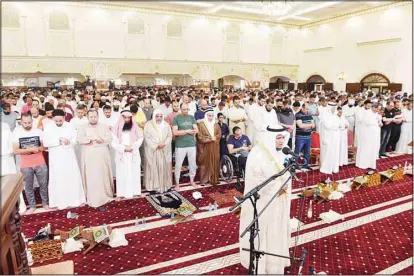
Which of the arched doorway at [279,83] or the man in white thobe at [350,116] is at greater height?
the arched doorway at [279,83]

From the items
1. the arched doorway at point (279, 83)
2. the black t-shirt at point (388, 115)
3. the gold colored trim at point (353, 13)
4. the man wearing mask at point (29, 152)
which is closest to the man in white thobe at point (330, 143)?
the black t-shirt at point (388, 115)

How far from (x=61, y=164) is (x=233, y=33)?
20.3 m

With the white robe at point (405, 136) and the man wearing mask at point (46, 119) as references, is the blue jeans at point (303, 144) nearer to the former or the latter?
the white robe at point (405, 136)

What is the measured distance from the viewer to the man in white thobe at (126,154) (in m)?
4.80

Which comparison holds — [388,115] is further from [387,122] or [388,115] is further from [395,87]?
[395,87]

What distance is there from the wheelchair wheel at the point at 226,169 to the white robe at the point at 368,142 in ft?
10.3

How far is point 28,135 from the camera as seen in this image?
431 centimetres

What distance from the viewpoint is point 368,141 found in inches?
264

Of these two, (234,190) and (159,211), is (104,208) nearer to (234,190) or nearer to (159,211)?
(159,211)

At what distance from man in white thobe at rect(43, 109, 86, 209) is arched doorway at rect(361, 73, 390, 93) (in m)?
18.8

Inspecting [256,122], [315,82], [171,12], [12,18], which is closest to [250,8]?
[171,12]

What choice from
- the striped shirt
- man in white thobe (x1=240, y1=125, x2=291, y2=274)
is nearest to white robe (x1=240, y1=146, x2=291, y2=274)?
man in white thobe (x1=240, y1=125, x2=291, y2=274)

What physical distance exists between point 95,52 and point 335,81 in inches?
635

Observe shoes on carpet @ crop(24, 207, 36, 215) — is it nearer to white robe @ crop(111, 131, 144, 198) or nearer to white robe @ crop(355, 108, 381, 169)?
white robe @ crop(111, 131, 144, 198)
